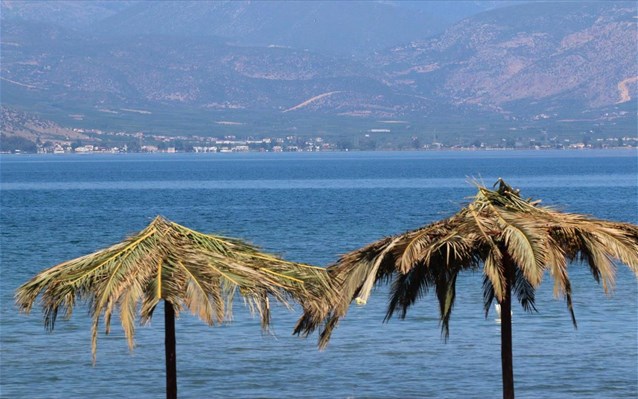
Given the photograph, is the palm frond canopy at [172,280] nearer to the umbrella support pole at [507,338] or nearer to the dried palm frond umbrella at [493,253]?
the dried palm frond umbrella at [493,253]

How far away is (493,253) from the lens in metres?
17.1

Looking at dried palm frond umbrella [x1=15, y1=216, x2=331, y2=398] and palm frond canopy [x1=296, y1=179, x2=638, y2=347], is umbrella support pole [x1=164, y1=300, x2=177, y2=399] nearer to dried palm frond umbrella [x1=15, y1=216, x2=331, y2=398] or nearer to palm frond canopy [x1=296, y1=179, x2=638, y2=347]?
dried palm frond umbrella [x1=15, y1=216, x2=331, y2=398]

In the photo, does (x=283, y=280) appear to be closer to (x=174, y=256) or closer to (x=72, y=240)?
(x=174, y=256)

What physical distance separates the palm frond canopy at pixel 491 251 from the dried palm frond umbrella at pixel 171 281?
26.3 inches

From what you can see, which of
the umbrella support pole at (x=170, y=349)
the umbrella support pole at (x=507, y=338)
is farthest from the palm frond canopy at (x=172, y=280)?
the umbrella support pole at (x=507, y=338)

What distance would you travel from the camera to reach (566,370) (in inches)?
1202

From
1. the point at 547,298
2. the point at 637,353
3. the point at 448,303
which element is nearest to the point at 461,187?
the point at 547,298

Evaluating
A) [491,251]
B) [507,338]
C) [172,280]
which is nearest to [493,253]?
[491,251]

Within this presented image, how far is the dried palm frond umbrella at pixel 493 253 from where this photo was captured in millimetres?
16844

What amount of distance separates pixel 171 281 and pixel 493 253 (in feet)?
13.7

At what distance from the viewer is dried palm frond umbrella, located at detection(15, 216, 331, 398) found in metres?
15.8

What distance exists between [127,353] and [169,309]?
1693 centimetres

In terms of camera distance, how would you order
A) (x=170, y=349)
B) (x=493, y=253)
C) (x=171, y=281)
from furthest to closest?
1. (x=170, y=349)
2. (x=493, y=253)
3. (x=171, y=281)

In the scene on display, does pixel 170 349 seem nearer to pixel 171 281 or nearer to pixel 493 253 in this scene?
pixel 171 281
